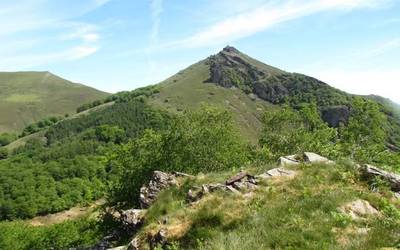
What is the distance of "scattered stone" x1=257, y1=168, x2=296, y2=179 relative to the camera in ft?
78.6

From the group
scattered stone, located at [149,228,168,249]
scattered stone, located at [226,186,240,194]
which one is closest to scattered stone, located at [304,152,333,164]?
scattered stone, located at [226,186,240,194]

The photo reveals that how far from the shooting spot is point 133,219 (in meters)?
27.3

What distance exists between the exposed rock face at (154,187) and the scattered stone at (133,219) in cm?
140

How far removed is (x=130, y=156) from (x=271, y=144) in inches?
992

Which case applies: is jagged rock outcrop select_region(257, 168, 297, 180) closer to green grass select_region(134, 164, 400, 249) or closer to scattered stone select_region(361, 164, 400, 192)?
green grass select_region(134, 164, 400, 249)

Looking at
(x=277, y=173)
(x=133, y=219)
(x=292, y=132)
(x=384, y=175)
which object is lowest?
→ (x=292, y=132)

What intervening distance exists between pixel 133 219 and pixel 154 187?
3265 mm

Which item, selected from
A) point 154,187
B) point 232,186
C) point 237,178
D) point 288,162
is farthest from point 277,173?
point 154,187

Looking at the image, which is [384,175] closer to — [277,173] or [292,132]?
[277,173]

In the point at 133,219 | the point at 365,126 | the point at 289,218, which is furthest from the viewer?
the point at 365,126

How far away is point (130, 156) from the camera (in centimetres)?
6353

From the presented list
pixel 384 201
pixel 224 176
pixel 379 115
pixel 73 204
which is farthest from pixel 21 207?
pixel 384 201

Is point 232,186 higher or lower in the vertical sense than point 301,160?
lower

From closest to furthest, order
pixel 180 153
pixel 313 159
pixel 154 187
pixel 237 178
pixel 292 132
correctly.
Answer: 1. pixel 237 178
2. pixel 313 159
3. pixel 154 187
4. pixel 180 153
5. pixel 292 132
